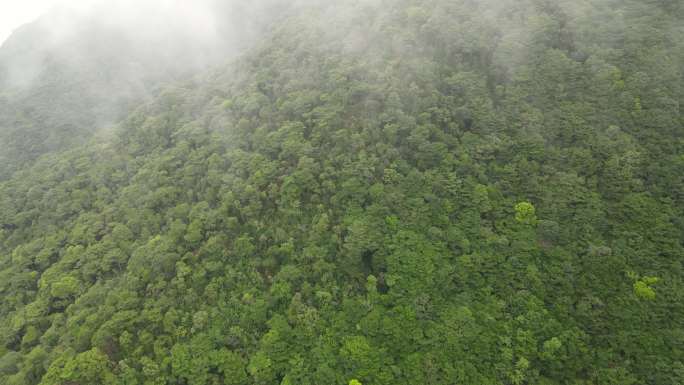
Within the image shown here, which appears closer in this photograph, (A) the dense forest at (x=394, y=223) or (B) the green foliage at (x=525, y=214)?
(A) the dense forest at (x=394, y=223)

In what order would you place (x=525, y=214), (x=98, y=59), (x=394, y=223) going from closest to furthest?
(x=525, y=214), (x=394, y=223), (x=98, y=59)

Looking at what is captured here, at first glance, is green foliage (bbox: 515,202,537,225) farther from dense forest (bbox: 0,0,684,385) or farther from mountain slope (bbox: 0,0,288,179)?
mountain slope (bbox: 0,0,288,179)

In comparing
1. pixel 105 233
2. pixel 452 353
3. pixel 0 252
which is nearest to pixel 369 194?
pixel 452 353

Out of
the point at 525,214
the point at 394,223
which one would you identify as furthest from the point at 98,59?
the point at 525,214

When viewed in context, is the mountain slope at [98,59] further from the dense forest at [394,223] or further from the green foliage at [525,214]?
the green foliage at [525,214]

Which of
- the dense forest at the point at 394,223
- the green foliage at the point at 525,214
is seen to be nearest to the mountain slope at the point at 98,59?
the dense forest at the point at 394,223

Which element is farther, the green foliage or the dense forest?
the green foliage

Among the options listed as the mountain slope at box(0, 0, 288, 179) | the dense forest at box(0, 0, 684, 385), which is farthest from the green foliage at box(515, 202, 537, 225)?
the mountain slope at box(0, 0, 288, 179)

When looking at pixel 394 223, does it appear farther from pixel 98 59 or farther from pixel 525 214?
pixel 98 59
